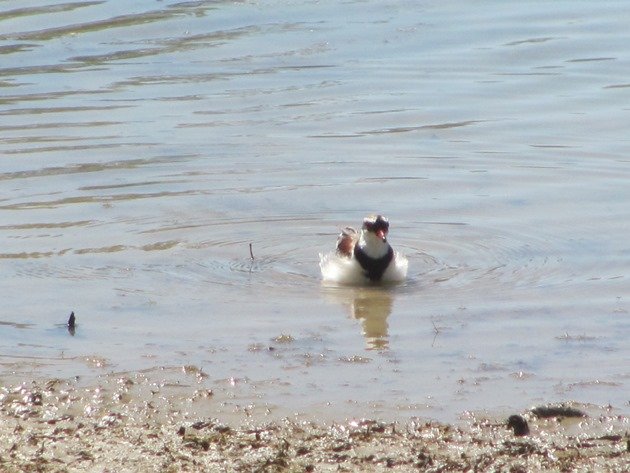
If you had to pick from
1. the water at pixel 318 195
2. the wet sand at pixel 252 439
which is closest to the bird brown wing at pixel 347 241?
the water at pixel 318 195

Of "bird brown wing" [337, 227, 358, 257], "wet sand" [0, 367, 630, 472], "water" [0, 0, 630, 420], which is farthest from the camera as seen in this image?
"bird brown wing" [337, 227, 358, 257]

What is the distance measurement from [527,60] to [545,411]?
12.8 metres

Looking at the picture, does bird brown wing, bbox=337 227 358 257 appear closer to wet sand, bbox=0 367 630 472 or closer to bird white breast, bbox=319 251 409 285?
bird white breast, bbox=319 251 409 285

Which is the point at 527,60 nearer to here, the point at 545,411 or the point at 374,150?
the point at 374,150

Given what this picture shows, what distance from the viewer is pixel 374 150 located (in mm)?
15148

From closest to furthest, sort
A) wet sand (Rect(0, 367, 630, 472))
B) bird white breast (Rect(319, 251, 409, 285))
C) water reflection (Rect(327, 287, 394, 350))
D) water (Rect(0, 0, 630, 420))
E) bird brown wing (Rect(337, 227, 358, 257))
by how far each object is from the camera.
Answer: wet sand (Rect(0, 367, 630, 472)) < water (Rect(0, 0, 630, 420)) < water reflection (Rect(327, 287, 394, 350)) < bird white breast (Rect(319, 251, 409, 285)) < bird brown wing (Rect(337, 227, 358, 257))

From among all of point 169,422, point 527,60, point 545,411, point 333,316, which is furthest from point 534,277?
point 527,60

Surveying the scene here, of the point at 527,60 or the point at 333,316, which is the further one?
the point at 527,60

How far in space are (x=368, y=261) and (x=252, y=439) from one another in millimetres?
4386

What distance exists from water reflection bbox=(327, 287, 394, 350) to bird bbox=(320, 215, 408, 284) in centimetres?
11

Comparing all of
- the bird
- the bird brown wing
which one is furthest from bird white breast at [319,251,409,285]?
the bird brown wing

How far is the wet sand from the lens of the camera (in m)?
6.55

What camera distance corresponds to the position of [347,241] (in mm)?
11711

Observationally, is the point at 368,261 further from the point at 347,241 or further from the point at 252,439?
the point at 252,439
